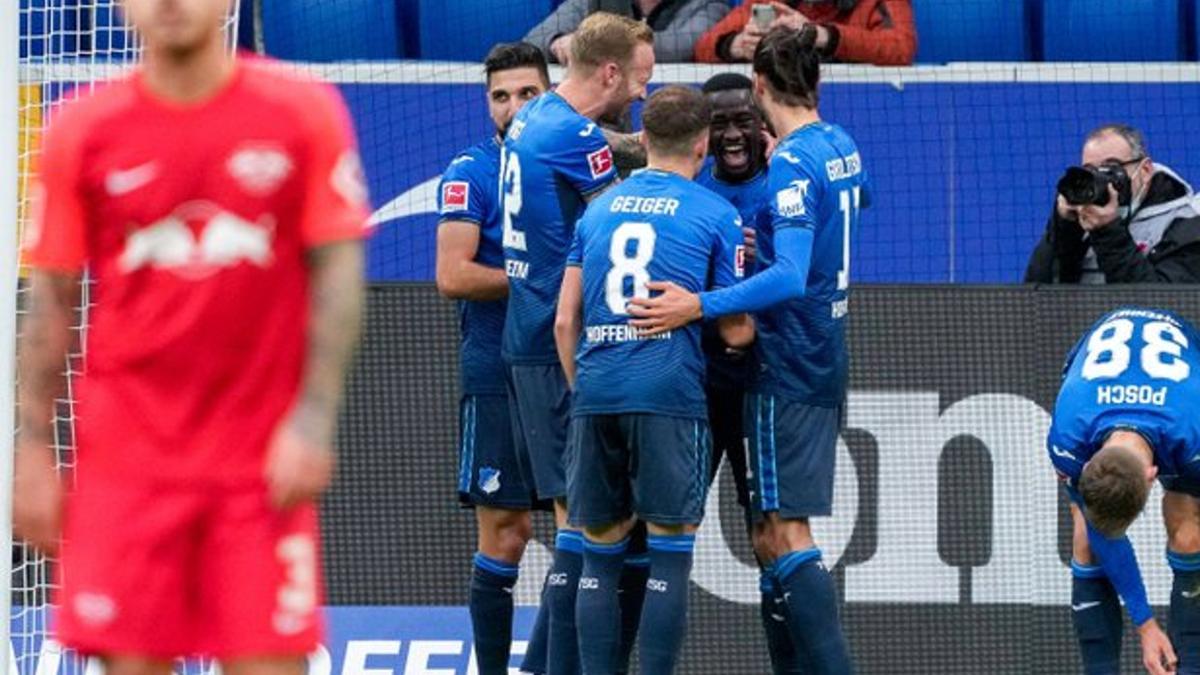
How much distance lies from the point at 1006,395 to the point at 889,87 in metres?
1.30

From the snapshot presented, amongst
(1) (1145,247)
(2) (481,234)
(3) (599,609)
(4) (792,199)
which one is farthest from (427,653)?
(1) (1145,247)

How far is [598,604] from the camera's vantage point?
747cm

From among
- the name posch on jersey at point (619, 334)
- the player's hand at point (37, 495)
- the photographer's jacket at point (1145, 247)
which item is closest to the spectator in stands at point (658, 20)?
the photographer's jacket at point (1145, 247)

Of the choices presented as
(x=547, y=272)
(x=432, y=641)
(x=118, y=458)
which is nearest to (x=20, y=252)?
(x=547, y=272)

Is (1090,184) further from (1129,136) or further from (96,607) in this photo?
(96,607)

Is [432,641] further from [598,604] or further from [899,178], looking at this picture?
[899,178]

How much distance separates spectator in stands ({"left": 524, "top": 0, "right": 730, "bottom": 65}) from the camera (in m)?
9.88

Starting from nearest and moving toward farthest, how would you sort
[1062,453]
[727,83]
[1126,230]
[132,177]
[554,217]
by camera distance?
1. [132,177]
2. [1062,453]
3. [554,217]
4. [727,83]
5. [1126,230]

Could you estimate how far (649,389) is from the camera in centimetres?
739

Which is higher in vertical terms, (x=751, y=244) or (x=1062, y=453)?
(x=751, y=244)

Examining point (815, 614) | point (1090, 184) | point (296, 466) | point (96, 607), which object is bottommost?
point (815, 614)

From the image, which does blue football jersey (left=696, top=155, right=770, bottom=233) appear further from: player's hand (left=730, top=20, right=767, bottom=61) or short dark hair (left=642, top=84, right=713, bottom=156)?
player's hand (left=730, top=20, right=767, bottom=61)

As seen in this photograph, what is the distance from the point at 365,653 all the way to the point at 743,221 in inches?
85.8

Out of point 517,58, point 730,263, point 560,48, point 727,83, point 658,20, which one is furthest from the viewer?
point 658,20
